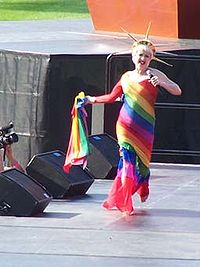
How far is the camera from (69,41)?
1836 centimetres

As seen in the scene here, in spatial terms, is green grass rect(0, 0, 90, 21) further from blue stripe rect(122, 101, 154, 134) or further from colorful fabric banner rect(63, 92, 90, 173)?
blue stripe rect(122, 101, 154, 134)

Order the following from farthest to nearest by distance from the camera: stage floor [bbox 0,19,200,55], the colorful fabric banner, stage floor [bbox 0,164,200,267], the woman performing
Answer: stage floor [bbox 0,19,200,55], the colorful fabric banner, the woman performing, stage floor [bbox 0,164,200,267]

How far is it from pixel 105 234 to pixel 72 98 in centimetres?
606

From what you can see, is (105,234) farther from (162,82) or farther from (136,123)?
(162,82)

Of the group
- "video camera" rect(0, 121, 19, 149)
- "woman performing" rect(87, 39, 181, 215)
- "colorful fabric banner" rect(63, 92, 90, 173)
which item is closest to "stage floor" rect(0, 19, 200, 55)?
"video camera" rect(0, 121, 19, 149)

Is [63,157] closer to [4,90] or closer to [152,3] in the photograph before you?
[4,90]

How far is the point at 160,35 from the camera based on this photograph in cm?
1820

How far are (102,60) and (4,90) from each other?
4.92ft

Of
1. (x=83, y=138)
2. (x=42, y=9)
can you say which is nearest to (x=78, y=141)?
(x=83, y=138)

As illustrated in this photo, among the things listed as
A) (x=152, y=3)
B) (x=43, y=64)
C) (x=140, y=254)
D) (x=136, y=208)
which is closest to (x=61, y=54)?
(x=43, y=64)

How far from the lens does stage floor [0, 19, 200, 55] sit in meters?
16.2

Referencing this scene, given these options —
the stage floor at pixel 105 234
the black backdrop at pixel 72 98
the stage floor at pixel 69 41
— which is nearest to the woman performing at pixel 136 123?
the stage floor at pixel 105 234

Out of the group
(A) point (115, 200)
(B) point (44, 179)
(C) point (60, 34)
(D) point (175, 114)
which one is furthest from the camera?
(C) point (60, 34)

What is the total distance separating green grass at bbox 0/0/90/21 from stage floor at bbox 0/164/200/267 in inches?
815
